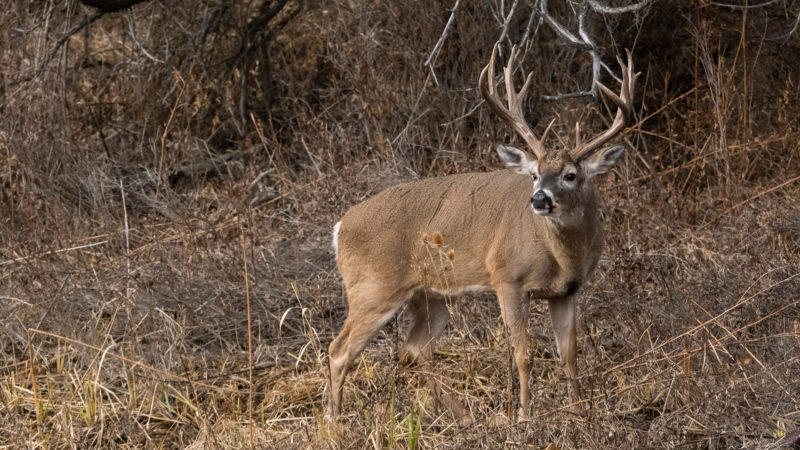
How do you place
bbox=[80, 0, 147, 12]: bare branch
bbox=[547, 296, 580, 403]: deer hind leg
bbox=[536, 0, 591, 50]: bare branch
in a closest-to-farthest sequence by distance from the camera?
bbox=[547, 296, 580, 403]: deer hind leg → bbox=[536, 0, 591, 50]: bare branch → bbox=[80, 0, 147, 12]: bare branch

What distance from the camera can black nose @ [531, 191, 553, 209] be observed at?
570cm

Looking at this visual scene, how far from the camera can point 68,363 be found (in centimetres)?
677

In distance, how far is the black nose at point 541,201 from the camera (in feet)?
18.7

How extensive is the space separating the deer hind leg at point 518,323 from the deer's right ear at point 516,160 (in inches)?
24.0

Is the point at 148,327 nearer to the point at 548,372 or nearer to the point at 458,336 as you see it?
the point at 458,336

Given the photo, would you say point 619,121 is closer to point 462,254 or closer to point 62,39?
point 462,254

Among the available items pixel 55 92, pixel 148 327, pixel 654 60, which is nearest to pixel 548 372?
pixel 148 327

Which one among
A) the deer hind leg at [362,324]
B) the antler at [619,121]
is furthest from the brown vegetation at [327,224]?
the antler at [619,121]

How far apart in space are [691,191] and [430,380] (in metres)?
3.48

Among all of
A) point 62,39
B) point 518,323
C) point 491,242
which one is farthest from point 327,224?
point 62,39

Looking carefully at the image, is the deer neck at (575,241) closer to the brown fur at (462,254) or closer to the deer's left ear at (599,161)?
the brown fur at (462,254)

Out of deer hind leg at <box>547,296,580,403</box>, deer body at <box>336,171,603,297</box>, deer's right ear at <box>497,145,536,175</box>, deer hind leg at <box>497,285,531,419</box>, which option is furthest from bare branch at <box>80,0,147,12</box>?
deer hind leg at <box>547,296,580,403</box>

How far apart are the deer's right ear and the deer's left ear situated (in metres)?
0.27

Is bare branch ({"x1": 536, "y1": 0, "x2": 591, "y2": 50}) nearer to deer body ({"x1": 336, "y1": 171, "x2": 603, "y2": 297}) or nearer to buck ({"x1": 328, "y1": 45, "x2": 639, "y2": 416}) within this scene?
buck ({"x1": 328, "y1": 45, "x2": 639, "y2": 416})
